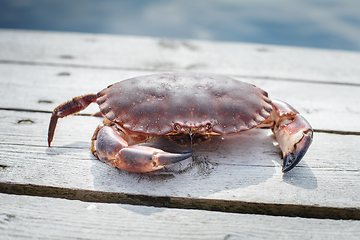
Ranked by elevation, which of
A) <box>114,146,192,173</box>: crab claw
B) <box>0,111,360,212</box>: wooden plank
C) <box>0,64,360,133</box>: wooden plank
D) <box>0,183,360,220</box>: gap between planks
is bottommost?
<box>0,183,360,220</box>: gap between planks

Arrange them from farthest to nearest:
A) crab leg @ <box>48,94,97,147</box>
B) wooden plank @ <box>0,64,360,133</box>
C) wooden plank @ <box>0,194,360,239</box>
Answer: wooden plank @ <box>0,64,360,133</box> → crab leg @ <box>48,94,97,147</box> → wooden plank @ <box>0,194,360,239</box>

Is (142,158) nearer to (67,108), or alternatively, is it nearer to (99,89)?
(67,108)

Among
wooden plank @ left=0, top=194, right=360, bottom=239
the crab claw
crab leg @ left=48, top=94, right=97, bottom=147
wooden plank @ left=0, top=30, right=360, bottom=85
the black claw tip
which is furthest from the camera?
wooden plank @ left=0, top=30, right=360, bottom=85

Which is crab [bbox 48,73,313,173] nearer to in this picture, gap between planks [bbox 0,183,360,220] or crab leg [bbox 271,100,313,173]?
crab leg [bbox 271,100,313,173]

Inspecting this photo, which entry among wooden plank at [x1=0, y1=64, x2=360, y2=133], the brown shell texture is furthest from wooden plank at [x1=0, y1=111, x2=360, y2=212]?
wooden plank at [x1=0, y1=64, x2=360, y2=133]

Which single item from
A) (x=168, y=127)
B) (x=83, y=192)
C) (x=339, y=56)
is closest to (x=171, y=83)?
(x=168, y=127)

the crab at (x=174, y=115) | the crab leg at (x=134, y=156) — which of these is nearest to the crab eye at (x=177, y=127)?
the crab at (x=174, y=115)
